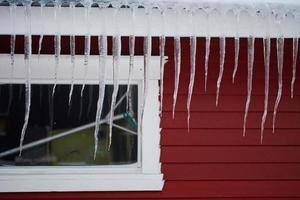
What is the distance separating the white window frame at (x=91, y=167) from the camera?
377 cm

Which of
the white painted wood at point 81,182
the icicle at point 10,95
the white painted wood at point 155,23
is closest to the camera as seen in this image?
the white painted wood at point 155,23

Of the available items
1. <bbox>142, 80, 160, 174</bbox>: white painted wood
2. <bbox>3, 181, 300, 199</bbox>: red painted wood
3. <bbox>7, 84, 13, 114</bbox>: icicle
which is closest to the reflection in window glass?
<bbox>7, 84, 13, 114</bbox>: icicle

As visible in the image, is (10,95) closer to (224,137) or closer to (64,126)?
(64,126)

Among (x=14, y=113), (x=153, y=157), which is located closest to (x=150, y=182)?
(x=153, y=157)

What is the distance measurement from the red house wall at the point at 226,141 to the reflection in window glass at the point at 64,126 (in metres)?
0.29

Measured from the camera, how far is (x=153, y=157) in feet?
12.7

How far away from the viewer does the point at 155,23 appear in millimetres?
3205

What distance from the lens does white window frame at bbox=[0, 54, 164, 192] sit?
12.4 feet

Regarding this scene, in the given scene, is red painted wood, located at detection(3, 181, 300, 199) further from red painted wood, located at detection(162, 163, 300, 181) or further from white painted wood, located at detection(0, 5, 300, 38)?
white painted wood, located at detection(0, 5, 300, 38)

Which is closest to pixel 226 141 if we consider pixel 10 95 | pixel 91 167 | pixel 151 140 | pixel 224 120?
pixel 224 120

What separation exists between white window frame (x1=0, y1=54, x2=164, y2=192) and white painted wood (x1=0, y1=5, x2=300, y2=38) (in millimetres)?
664

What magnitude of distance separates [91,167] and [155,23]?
4.38ft

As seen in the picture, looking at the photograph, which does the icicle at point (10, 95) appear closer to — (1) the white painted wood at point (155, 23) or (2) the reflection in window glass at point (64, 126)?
(2) the reflection in window glass at point (64, 126)

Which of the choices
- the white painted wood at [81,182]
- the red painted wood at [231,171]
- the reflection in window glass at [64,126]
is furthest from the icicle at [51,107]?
the red painted wood at [231,171]
